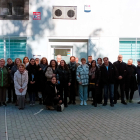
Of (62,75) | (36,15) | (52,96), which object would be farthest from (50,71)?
(36,15)

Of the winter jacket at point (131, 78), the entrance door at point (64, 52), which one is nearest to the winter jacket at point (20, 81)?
the entrance door at point (64, 52)

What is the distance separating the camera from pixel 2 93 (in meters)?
8.98

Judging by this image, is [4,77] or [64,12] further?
[64,12]

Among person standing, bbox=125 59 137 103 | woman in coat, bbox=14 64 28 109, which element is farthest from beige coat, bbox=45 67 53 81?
person standing, bbox=125 59 137 103

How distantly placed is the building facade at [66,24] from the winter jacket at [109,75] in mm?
2663

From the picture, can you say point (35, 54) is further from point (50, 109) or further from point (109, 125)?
point (109, 125)

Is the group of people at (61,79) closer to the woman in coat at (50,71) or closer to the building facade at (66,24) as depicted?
the woman in coat at (50,71)

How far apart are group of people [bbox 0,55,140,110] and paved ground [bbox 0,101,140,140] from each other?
0.60 meters

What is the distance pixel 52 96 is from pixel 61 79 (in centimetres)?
84

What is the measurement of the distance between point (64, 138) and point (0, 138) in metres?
1.45

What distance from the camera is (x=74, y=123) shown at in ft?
20.8

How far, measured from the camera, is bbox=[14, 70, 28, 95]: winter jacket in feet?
27.5

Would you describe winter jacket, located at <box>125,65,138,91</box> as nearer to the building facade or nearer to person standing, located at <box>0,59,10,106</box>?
the building facade

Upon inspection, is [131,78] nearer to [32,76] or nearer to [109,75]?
[109,75]
